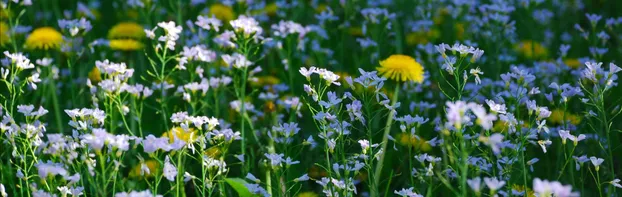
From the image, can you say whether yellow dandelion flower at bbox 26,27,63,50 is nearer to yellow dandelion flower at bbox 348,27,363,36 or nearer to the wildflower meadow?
the wildflower meadow

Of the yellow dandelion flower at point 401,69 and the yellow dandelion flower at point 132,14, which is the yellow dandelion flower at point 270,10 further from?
the yellow dandelion flower at point 401,69

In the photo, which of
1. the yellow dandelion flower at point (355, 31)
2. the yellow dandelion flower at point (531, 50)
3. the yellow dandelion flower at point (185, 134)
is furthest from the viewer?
the yellow dandelion flower at point (355, 31)

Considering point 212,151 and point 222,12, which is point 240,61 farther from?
point 222,12

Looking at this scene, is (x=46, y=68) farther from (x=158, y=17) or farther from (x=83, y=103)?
(x=158, y=17)

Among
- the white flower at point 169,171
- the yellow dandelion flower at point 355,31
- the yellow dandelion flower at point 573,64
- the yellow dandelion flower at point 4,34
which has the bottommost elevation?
the yellow dandelion flower at point 573,64

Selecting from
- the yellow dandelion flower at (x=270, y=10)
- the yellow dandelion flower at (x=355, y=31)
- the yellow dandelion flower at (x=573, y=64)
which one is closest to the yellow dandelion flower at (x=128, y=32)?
the yellow dandelion flower at (x=270, y=10)

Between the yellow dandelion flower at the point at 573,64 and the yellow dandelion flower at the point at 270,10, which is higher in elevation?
the yellow dandelion flower at the point at 270,10
